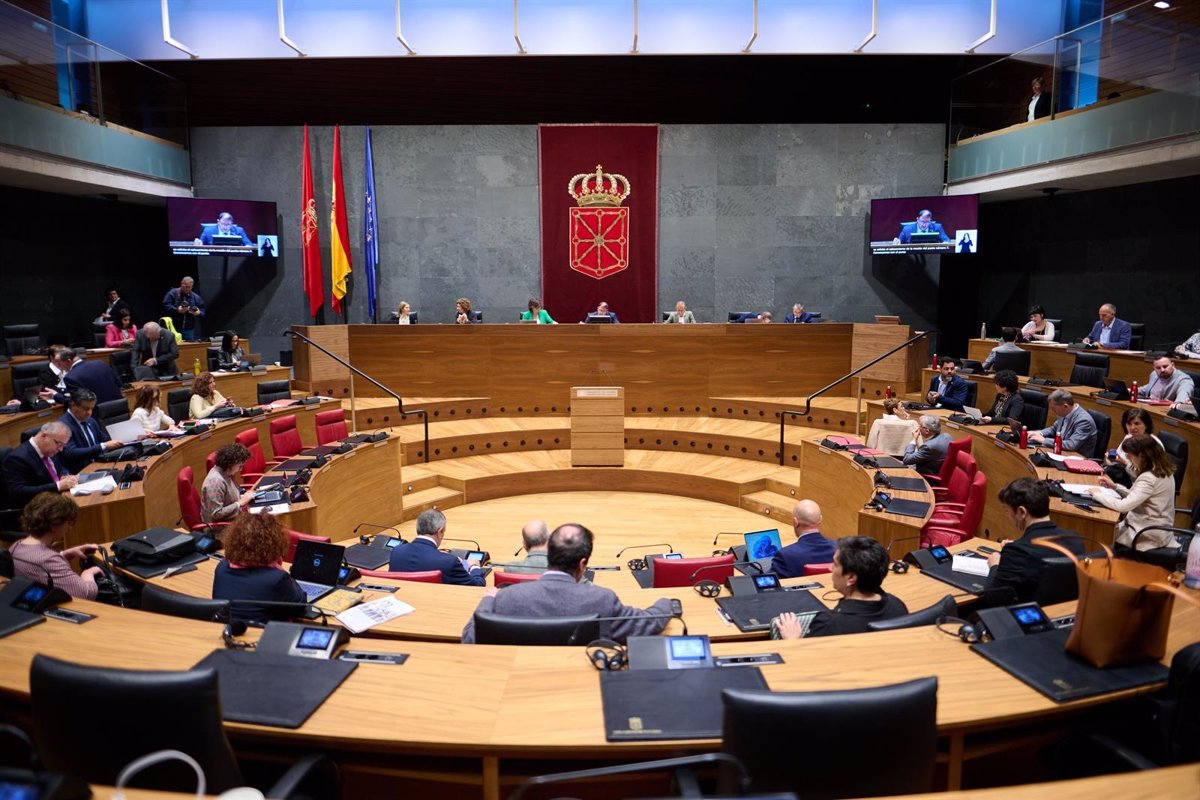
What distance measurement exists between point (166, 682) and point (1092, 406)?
7.75 meters

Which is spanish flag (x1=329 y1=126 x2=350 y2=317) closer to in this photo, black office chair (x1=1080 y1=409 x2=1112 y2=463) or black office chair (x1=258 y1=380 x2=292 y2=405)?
black office chair (x1=258 y1=380 x2=292 y2=405)

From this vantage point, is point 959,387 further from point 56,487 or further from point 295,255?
point 295,255

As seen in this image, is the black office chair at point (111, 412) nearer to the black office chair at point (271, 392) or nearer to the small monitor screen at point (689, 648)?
the black office chair at point (271, 392)

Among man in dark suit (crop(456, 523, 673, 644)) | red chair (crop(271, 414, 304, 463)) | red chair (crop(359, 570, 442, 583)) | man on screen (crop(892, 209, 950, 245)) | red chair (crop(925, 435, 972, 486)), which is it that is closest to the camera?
man in dark suit (crop(456, 523, 673, 644))

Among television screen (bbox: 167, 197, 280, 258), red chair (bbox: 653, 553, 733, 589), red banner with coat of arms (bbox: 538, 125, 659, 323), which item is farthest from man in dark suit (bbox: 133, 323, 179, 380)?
red chair (bbox: 653, 553, 733, 589)

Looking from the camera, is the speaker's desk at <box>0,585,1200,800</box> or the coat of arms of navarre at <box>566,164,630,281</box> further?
the coat of arms of navarre at <box>566,164,630,281</box>

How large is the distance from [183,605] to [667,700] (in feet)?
6.26

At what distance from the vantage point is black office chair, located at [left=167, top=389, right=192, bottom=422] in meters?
7.51

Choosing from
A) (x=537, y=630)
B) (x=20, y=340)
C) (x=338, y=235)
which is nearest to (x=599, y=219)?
(x=338, y=235)

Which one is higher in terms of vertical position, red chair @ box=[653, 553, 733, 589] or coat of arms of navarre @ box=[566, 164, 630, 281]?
coat of arms of navarre @ box=[566, 164, 630, 281]

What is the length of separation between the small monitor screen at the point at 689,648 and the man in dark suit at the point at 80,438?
5.13 meters

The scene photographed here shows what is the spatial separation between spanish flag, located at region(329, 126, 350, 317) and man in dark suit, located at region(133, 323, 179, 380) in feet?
10.7

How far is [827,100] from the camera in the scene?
12.3 meters

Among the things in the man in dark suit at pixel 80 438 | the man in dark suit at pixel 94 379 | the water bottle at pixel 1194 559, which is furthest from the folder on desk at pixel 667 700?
the man in dark suit at pixel 94 379
